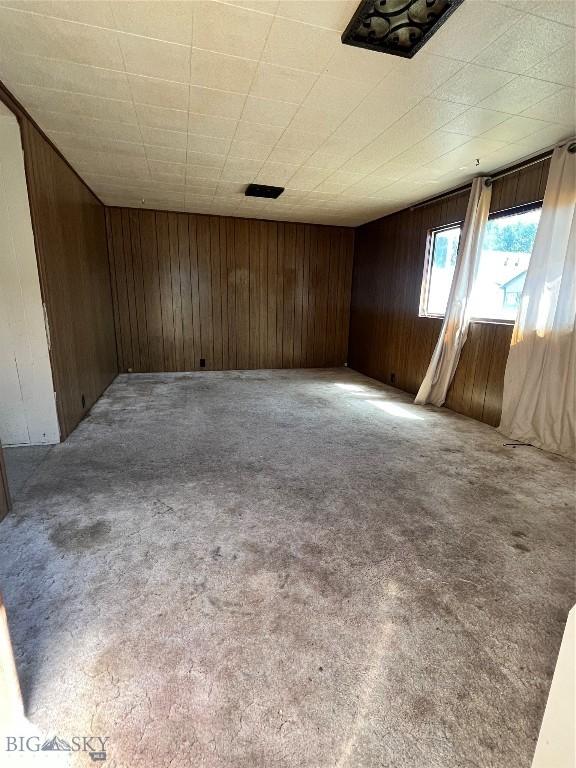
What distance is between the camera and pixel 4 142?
2.49 meters

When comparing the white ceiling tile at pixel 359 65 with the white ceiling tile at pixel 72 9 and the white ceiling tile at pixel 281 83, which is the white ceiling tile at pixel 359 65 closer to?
the white ceiling tile at pixel 281 83

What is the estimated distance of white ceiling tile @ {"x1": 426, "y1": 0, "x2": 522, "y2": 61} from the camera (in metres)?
1.55

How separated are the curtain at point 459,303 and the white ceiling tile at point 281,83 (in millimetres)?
2279

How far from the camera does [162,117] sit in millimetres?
2545

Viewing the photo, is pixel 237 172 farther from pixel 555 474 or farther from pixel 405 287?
pixel 555 474

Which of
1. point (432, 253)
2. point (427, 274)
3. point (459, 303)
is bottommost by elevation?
point (459, 303)

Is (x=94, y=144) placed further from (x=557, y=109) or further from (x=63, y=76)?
(x=557, y=109)

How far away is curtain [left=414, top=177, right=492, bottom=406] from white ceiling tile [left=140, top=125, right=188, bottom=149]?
2.89m

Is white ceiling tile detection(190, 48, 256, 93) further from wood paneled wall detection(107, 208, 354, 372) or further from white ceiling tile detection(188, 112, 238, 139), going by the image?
wood paneled wall detection(107, 208, 354, 372)

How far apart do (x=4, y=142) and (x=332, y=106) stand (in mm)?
2340

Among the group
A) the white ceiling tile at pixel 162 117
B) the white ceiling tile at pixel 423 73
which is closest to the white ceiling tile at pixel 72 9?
the white ceiling tile at pixel 162 117

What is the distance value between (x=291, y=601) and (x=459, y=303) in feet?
11.5

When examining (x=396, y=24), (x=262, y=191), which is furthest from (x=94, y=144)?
(x=396, y=24)

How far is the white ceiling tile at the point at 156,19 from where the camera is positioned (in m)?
1.58
